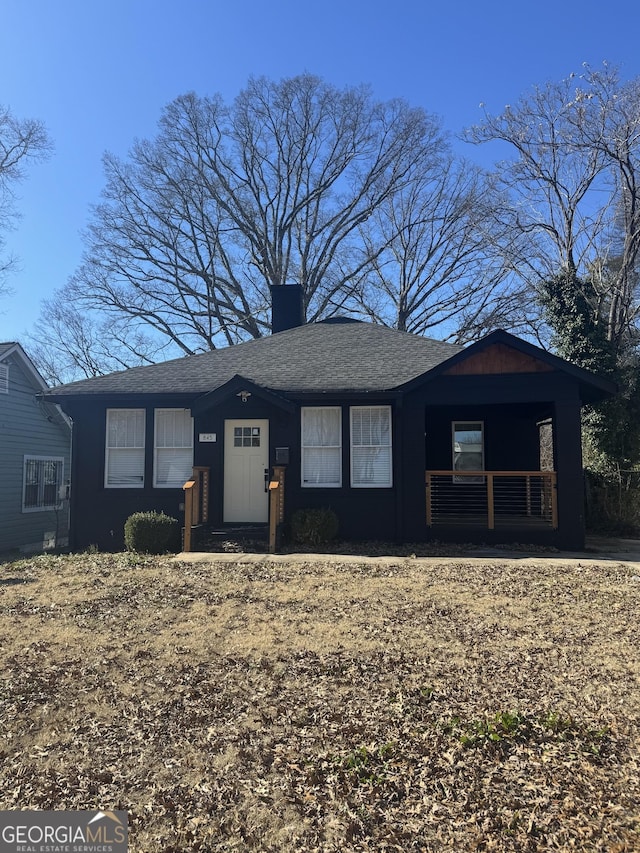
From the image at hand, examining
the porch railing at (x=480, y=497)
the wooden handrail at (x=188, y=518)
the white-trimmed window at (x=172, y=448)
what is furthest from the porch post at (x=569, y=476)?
the white-trimmed window at (x=172, y=448)

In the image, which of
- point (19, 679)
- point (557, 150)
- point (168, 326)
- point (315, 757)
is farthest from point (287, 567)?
point (168, 326)

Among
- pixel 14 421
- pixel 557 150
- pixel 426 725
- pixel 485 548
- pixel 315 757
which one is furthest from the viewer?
pixel 557 150

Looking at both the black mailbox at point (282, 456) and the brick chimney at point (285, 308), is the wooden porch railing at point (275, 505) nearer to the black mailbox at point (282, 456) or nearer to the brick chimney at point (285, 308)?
the black mailbox at point (282, 456)

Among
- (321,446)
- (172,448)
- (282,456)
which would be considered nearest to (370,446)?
(321,446)

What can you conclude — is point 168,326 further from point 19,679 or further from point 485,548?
point 19,679

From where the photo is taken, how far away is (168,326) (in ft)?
90.9

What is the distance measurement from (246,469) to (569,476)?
6031 mm

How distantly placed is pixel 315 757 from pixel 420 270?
86.2 feet

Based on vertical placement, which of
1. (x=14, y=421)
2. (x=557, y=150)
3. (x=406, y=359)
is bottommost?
(x=14, y=421)

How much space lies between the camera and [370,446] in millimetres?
10930

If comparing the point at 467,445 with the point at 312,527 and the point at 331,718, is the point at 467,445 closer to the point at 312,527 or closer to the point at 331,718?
the point at 312,527

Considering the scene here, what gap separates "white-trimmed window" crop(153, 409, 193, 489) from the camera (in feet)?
36.9


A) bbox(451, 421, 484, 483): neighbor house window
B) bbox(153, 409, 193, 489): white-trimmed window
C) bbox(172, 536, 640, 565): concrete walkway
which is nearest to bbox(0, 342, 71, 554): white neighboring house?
bbox(153, 409, 193, 489): white-trimmed window

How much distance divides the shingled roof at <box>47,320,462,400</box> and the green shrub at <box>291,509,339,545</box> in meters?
2.31
